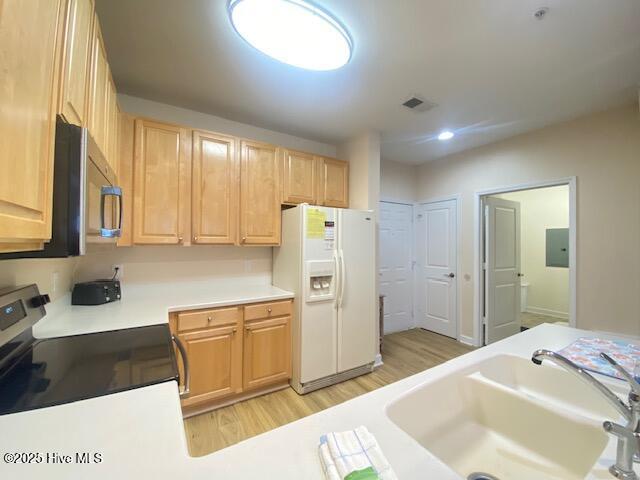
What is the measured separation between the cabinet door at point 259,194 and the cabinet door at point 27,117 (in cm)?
167

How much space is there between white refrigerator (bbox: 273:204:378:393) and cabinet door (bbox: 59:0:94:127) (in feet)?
5.04

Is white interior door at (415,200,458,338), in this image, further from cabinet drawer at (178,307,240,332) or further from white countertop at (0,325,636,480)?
white countertop at (0,325,636,480)

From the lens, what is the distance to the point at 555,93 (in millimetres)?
2176

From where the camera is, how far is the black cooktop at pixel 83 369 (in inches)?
32.6

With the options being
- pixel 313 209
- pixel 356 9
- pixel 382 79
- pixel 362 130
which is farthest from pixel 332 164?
pixel 356 9

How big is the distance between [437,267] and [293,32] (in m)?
3.49

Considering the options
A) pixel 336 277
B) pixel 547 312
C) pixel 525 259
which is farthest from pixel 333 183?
pixel 547 312

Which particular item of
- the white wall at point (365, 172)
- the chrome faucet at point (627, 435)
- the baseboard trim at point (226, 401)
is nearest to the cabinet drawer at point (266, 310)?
the baseboard trim at point (226, 401)

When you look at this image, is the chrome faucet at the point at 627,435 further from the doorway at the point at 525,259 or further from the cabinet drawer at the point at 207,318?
the doorway at the point at 525,259

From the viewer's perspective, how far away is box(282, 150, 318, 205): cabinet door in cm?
266

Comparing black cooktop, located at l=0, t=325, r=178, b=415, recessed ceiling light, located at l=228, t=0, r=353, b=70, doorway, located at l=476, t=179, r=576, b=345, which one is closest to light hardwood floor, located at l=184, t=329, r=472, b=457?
doorway, located at l=476, t=179, r=576, b=345

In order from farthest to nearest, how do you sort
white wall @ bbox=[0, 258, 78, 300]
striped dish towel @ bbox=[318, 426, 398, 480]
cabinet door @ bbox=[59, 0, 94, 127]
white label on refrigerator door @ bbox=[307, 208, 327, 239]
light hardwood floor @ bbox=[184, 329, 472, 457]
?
white label on refrigerator door @ bbox=[307, 208, 327, 239], light hardwood floor @ bbox=[184, 329, 472, 457], white wall @ bbox=[0, 258, 78, 300], cabinet door @ bbox=[59, 0, 94, 127], striped dish towel @ bbox=[318, 426, 398, 480]

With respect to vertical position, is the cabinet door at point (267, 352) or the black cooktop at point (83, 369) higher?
the black cooktop at point (83, 369)

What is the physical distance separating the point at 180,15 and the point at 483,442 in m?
2.40
